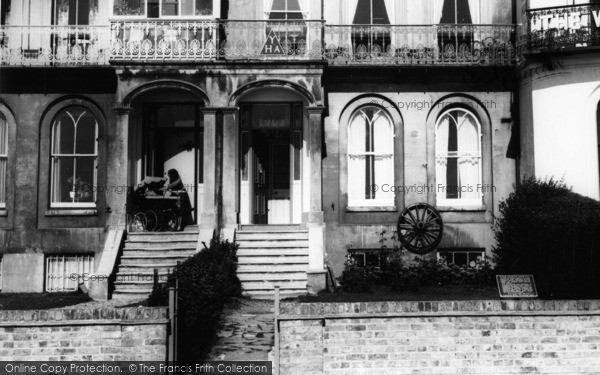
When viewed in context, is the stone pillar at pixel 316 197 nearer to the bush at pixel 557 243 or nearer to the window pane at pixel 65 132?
the bush at pixel 557 243

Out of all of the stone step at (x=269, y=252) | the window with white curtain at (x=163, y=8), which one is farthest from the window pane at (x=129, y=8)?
the stone step at (x=269, y=252)

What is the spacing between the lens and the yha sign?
53.5 feet

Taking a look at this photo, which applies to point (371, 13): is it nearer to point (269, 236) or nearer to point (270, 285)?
point (269, 236)

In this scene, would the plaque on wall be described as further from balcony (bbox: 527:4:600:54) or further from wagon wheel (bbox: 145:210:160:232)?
wagon wheel (bbox: 145:210:160:232)

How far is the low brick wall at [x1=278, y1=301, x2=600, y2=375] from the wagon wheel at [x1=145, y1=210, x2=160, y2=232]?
1004 cm

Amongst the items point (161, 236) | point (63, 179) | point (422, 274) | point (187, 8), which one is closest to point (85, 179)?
point (63, 179)

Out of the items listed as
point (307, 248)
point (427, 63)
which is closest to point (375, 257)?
point (307, 248)

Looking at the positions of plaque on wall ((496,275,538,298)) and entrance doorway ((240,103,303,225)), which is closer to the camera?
plaque on wall ((496,275,538,298))

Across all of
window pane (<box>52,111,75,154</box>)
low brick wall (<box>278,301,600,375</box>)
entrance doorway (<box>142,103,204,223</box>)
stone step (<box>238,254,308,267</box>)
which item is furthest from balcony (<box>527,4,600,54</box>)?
window pane (<box>52,111,75,154</box>)

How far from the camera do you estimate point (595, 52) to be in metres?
16.4

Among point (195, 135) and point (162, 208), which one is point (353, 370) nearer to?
point (162, 208)

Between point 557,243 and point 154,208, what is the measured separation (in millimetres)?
10235

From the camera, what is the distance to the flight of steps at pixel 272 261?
15680 millimetres

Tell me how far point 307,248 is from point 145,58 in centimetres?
650
